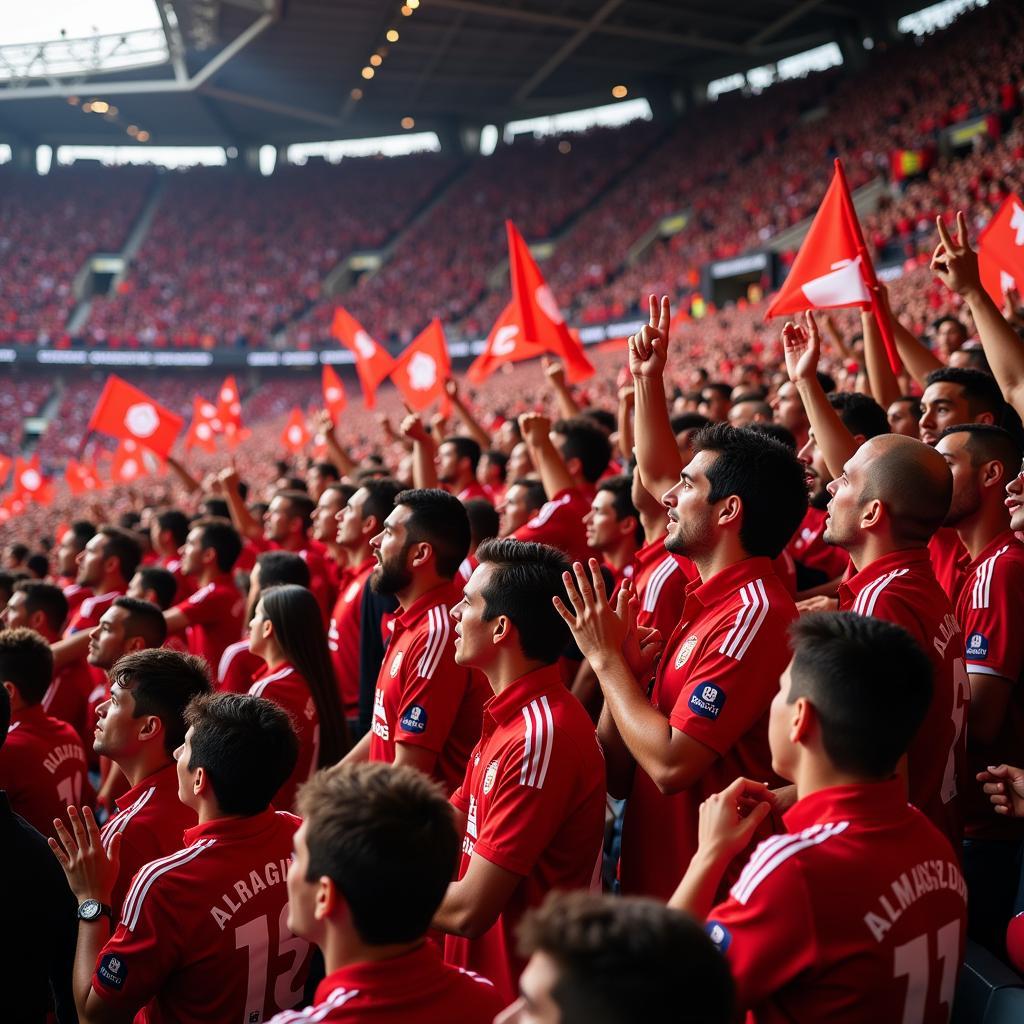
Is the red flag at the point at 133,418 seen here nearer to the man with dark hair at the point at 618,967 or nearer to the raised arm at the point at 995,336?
the raised arm at the point at 995,336

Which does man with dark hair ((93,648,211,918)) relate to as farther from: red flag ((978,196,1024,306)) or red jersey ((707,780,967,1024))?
red flag ((978,196,1024,306))

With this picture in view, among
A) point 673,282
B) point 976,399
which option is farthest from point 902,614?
point 673,282

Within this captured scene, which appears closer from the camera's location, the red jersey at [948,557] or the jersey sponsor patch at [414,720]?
the jersey sponsor patch at [414,720]

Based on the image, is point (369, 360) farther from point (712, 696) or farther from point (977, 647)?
point (712, 696)

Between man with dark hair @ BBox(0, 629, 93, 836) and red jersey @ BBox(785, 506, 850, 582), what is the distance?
133 inches

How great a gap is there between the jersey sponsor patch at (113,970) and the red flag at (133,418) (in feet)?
29.0

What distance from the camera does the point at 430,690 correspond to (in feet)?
11.3

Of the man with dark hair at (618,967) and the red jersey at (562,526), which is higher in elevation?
the red jersey at (562,526)

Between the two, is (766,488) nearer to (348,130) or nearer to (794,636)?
(794,636)

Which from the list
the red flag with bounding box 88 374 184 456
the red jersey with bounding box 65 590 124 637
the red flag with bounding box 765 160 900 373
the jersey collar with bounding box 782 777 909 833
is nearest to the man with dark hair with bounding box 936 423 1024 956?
the jersey collar with bounding box 782 777 909 833

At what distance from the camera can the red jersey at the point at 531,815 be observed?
2.55 metres

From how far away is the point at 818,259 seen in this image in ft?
19.7

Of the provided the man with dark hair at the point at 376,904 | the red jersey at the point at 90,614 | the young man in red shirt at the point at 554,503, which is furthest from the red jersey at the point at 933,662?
the red jersey at the point at 90,614

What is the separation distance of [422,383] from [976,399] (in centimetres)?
615
